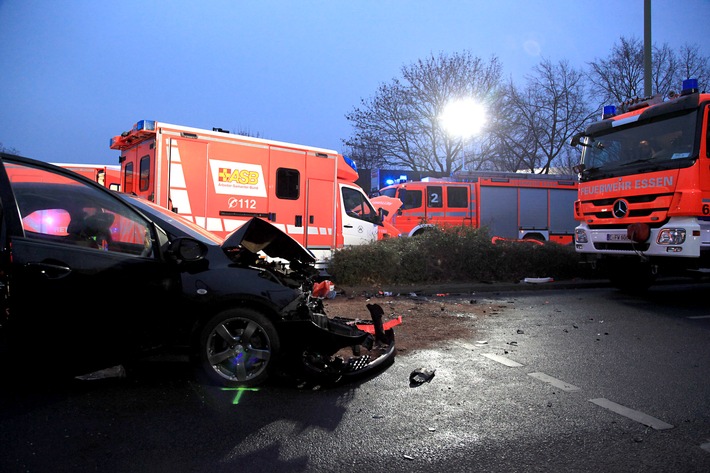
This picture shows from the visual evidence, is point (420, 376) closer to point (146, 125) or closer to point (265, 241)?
point (265, 241)

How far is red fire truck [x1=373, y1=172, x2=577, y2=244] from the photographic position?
16.7 meters

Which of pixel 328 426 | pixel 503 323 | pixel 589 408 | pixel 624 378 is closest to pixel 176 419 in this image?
pixel 328 426

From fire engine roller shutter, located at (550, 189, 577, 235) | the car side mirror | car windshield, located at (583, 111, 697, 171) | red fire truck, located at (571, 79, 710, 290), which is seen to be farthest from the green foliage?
fire engine roller shutter, located at (550, 189, 577, 235)

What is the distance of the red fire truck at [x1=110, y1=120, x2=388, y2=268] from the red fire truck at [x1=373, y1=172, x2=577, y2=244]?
17.7 feet

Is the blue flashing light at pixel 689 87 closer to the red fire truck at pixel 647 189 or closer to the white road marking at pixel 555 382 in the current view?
the red fire truck at pixel 647 189

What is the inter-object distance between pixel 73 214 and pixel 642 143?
8.68m

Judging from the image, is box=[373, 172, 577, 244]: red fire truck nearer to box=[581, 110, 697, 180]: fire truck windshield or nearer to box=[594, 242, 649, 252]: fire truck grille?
box=[581, 110, 697, 180]: fire truck windshield

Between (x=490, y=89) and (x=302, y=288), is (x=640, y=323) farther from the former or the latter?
(x=490, y=89)

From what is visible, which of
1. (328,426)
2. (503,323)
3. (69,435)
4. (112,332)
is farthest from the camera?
(503,323)

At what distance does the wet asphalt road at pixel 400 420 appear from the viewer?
2.79m

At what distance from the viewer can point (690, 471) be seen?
2725mm

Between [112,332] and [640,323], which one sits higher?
[112,332]

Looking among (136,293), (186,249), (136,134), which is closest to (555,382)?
(186,249)

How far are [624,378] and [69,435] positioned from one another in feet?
14.5
